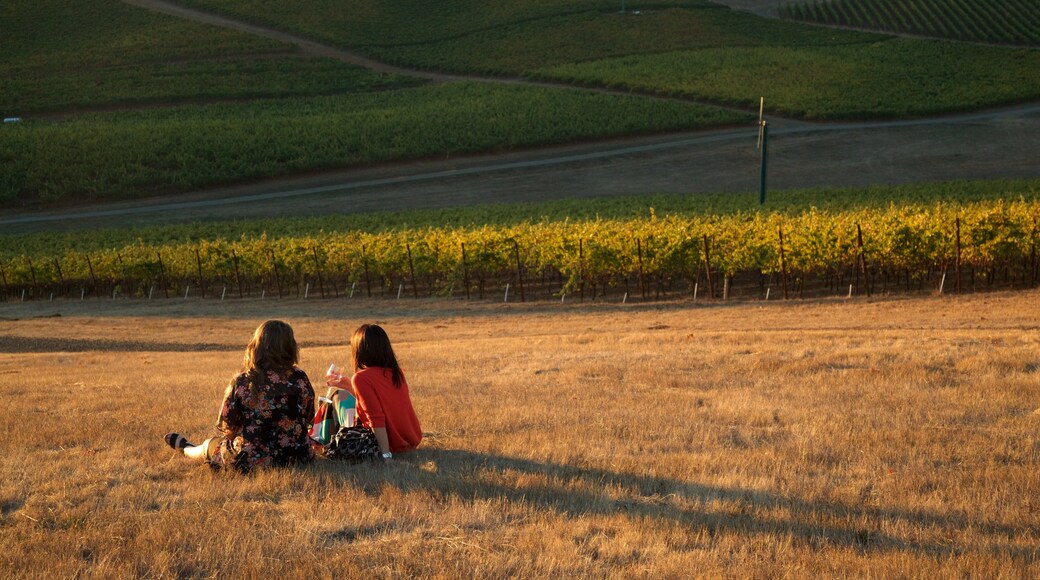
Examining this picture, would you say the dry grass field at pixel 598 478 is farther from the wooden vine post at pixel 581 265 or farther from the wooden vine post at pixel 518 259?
the wooden vine post at pixel 518 259

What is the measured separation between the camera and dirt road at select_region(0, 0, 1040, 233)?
198 feet

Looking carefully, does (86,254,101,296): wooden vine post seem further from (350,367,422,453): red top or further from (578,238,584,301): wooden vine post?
(350,367,422,453): red top

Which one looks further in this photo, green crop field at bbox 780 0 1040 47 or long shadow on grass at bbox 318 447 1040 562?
green crop field at bbox 780 0 1040 47

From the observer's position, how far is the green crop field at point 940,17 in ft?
333

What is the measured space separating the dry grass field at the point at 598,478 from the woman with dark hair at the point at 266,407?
0.23m

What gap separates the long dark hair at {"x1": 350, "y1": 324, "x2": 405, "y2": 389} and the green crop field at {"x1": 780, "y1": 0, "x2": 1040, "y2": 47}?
103732mm

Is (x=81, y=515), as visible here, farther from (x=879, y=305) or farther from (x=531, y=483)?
(x=879, y=305)

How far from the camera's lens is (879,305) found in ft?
86.8

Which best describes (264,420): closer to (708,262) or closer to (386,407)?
(386,407)

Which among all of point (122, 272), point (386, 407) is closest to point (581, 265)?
→ point (122, 272)

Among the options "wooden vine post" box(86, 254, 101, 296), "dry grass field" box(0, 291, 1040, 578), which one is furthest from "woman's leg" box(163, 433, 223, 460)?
"wooden vine post" box(86, 254, 101, 296)

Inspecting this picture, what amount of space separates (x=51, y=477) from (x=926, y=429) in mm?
6916

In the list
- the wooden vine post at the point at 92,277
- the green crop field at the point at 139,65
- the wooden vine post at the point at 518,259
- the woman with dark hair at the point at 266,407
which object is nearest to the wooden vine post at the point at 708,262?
the wooden vine post at the point at 518,259

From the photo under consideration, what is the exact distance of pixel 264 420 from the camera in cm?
774
